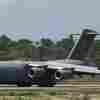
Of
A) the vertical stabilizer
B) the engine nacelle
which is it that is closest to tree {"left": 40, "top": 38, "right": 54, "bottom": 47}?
the vertical stabilizer

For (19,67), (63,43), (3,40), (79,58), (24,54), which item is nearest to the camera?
(19,67)

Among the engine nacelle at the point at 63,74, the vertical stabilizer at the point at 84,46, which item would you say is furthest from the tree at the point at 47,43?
the engine nacelle at the point at 63,74

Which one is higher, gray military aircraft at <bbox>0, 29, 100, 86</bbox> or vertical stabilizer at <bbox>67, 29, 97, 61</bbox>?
vertical stabilizer at <bbox>67, 29, 97, 61</bbox>

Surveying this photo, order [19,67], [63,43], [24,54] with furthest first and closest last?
[24,54] → [63,43] → [19,67]

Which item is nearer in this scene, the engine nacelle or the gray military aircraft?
the gray military aircraft

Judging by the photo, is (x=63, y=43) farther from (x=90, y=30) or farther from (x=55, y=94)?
(x=55, y=94)

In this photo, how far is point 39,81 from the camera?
1211 inches

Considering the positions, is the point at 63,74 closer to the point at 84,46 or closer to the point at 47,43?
the point at 84,46

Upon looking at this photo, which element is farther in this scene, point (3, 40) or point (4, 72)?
point (3, 40)

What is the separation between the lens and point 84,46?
3612 centimetres

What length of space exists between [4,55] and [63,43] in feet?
21.0

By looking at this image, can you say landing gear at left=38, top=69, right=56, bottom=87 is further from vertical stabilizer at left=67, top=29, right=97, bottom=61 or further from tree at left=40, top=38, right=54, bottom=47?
tree at left=40, top=38, right=54, bottom=47

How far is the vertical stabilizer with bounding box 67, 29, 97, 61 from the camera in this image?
35.5 meters

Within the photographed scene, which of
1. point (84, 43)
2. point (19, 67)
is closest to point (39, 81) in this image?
point (19, 67)
